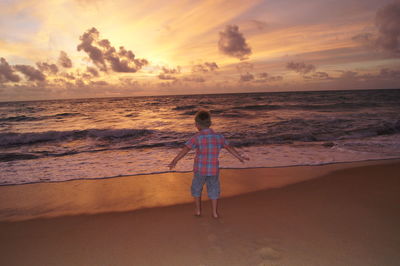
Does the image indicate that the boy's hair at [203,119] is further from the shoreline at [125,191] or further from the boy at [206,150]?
the shoreline at [125,191]

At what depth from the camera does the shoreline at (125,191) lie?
4320 millimetres

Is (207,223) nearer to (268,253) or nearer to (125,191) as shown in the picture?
(268,253)

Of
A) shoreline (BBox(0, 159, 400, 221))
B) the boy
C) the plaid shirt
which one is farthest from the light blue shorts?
shoreline (BBox(0, 159, 400, 221))

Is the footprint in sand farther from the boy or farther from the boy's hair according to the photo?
the boy's hair

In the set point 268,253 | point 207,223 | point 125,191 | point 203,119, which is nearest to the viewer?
point 268,253

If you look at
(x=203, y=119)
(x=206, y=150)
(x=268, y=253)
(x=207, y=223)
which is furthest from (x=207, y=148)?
(x=268, y=253)

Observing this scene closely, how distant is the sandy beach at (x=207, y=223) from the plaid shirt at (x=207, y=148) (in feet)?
2.75

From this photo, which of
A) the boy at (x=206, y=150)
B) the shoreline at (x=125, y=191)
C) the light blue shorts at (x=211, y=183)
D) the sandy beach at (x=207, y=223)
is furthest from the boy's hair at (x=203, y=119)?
the shoreline at (x=125, y=191)

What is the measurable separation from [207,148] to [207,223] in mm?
1163

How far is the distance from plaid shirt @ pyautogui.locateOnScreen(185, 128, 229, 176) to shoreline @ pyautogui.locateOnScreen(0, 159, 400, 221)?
4.20 feet

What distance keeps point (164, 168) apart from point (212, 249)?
4113 millimetres

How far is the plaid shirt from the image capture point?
3488 millimetres

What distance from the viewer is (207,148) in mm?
3508

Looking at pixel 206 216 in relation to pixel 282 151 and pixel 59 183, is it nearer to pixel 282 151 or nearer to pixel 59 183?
pixel 59 183
